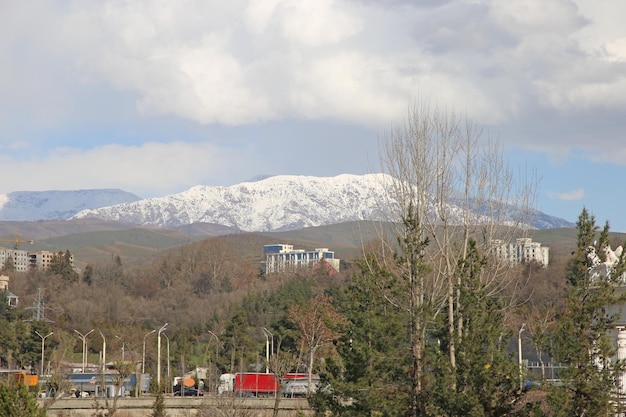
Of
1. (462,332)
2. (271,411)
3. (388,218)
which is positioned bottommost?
(271,411)

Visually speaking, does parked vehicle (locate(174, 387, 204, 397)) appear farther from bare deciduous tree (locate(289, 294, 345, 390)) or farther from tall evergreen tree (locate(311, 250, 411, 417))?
tall evergreen tree (locate(311, 250, 411, 417))

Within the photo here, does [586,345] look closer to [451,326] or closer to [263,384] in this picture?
[451,326]

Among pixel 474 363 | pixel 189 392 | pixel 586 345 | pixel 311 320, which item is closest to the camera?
pixel 586 345

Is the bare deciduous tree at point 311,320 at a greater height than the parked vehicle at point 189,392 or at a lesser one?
greater

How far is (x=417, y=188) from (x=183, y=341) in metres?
49.5

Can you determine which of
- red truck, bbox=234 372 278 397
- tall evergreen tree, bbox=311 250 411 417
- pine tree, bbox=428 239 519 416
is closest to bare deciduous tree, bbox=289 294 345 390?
red truck, bbox=234 372 278 397

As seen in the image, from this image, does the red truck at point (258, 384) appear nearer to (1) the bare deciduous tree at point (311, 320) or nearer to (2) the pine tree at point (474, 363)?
(1) the bare deciduous tree at point (311, 320)

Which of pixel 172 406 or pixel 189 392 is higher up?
pixel 172 406

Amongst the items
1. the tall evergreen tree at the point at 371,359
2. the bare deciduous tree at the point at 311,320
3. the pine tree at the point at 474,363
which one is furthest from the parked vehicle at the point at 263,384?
the pine tree at the point at 474,363

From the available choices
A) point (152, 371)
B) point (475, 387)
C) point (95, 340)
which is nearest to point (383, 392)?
point (475, 387)

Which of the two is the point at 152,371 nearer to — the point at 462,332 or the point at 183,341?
the point at 183,341

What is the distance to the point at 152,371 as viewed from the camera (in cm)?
7481

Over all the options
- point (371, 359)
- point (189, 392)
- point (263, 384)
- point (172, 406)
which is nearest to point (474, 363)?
point (371, 359)

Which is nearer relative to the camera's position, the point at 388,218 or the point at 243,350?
the point at 388,218
